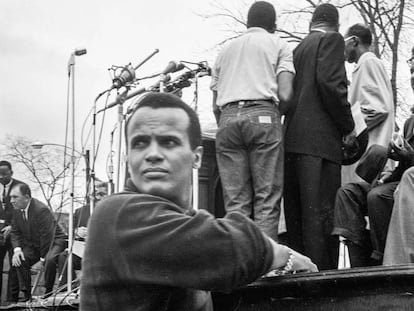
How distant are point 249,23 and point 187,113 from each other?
9.95ft

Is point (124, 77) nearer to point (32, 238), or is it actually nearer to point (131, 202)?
point (32, 238)

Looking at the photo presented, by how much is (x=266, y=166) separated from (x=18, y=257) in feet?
19.4

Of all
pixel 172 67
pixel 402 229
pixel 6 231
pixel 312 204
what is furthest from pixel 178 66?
pixel 6 231

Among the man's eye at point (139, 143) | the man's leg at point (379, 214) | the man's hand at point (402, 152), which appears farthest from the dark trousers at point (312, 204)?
the man's eye at point (139, 143)

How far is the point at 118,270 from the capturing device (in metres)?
2.03

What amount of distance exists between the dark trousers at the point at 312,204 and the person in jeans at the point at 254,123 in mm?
163

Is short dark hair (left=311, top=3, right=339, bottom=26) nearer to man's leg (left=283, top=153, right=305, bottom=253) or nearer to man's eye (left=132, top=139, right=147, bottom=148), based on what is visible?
man's leg (left=283, top=153, right=305, bottom=253)

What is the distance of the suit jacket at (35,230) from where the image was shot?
983cm

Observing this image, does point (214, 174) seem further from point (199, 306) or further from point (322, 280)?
point (199, 306)

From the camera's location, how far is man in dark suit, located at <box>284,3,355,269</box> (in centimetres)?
461

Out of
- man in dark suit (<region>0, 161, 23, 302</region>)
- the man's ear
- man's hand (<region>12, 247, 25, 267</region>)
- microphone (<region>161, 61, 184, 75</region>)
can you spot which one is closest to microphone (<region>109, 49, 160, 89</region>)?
microphone (<region>161, 61, 184, 75</region>)

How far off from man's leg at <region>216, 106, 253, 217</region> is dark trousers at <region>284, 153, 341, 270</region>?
31 cm

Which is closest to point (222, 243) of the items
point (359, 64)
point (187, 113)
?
point (187, 113)

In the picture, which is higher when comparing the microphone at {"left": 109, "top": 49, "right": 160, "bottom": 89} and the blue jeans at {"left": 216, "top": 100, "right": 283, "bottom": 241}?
the microphone at {"left": 109, "top": 49, "right": 160, "bottom": 89}
